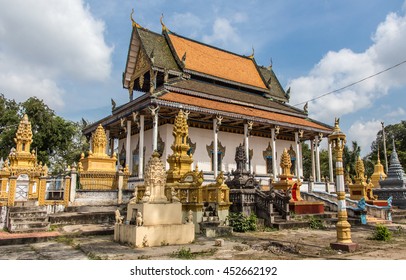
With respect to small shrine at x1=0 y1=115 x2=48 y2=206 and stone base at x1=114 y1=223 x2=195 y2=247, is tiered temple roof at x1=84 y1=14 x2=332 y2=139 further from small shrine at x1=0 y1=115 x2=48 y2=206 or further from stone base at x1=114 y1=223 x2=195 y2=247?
stone base at x1=114 y1=223 x2=195 y2=247

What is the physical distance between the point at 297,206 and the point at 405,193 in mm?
9211

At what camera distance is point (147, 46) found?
83.2 feet

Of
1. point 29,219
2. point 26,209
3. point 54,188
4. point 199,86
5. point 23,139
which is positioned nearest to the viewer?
point 29,219

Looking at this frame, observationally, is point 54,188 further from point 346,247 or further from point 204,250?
point 346,247

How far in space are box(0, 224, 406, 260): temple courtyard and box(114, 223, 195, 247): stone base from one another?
0.69 ft

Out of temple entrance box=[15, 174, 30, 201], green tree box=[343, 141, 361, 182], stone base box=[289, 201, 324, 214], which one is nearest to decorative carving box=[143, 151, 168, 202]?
temple entrance box=[15, 174, 30, 201]

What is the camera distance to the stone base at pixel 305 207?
1483 cm

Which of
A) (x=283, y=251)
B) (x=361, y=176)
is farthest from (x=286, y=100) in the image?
(x=283, y=251)

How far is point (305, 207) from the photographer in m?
15.0

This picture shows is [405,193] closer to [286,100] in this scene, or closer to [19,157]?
[286,100]

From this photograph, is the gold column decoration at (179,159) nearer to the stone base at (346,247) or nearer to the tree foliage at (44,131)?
the stone base at (346,247)

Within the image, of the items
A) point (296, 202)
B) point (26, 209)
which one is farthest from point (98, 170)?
point (296, 202)

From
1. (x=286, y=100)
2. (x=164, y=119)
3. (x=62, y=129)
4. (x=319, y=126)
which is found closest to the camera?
(x=164, y=119)

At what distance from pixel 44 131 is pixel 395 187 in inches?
1249
